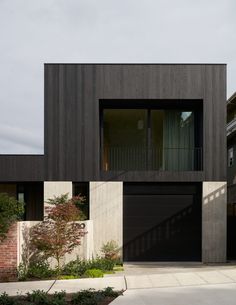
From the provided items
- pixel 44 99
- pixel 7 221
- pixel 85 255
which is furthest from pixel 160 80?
pixel 7 221

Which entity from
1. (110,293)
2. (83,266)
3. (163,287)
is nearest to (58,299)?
(110,293)

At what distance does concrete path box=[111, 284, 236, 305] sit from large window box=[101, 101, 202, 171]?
8807mm

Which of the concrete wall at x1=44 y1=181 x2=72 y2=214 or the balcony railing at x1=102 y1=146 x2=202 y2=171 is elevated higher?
the balcony railing at x1=102 y1=146 x2=202 y2=171

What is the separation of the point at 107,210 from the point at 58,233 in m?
4.53

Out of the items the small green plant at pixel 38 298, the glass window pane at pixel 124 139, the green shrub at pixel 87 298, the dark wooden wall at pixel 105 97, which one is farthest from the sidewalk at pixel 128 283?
the glass window pane at pixel 124 139

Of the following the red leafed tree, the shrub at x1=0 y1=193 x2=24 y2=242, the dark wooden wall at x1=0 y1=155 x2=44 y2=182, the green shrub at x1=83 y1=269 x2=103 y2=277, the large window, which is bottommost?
the green shrub at x1=83 y1=269 x2=103 y2=277

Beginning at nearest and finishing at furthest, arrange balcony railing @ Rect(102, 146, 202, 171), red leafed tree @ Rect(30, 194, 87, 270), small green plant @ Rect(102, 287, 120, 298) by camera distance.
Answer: small green plant @ Rect(102, 287, 120, 298)
red leafed tree @ Rect(30, 194, 87, 270)
balcony railing @ Rect(102, 146, 202, 171)

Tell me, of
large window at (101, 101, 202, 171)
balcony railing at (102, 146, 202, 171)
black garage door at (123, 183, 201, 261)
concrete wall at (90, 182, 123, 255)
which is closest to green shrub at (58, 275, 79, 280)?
concrete wall at (90, 182, 123, 255)

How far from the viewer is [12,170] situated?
19.5m

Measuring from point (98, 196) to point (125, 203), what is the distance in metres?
Answer: 1.16

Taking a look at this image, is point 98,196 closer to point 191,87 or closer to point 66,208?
point 66,208

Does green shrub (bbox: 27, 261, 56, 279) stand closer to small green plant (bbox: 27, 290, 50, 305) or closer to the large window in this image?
small green plant (bbox: 27, 290, 50, 305)

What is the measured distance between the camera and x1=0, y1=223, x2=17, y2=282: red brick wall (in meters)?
14.2

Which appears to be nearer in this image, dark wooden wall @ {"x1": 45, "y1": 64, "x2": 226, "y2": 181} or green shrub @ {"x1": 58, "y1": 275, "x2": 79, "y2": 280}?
green shrub @ {"x1": 58, "y1": 275, "x2": 79, "y2": 280}
